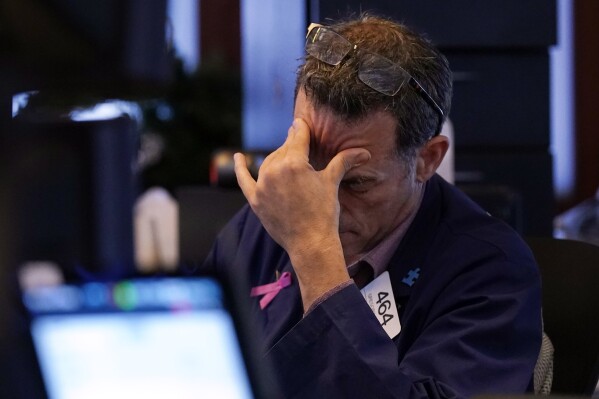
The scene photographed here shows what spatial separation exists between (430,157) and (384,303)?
259mm

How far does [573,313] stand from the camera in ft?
4.92

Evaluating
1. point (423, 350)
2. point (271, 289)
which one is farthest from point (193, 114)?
point (423, 350)

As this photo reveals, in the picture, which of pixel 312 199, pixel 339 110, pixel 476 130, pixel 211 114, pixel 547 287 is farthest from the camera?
pixel 211 114

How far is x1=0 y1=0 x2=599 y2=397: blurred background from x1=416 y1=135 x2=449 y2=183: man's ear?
0.79 feet

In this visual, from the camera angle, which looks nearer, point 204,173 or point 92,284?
point 92,284

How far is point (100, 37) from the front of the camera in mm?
456

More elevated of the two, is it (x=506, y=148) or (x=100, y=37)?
(x=100, y=37)

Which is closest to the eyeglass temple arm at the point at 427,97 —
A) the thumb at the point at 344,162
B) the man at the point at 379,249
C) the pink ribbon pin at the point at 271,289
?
the man at the point at 379,249

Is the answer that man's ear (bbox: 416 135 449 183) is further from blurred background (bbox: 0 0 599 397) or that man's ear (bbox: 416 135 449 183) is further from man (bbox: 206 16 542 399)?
blurred background (bbox: 0 0 599 397)

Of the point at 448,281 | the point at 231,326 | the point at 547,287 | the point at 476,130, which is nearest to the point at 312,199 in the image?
the point at 448,281

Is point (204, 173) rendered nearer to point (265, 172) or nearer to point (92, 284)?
point (265, 172)

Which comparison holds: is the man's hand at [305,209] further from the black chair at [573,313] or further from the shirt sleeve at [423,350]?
the black chair at [573,313]

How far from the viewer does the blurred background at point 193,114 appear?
1.50 ft

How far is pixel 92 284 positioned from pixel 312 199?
803mm
